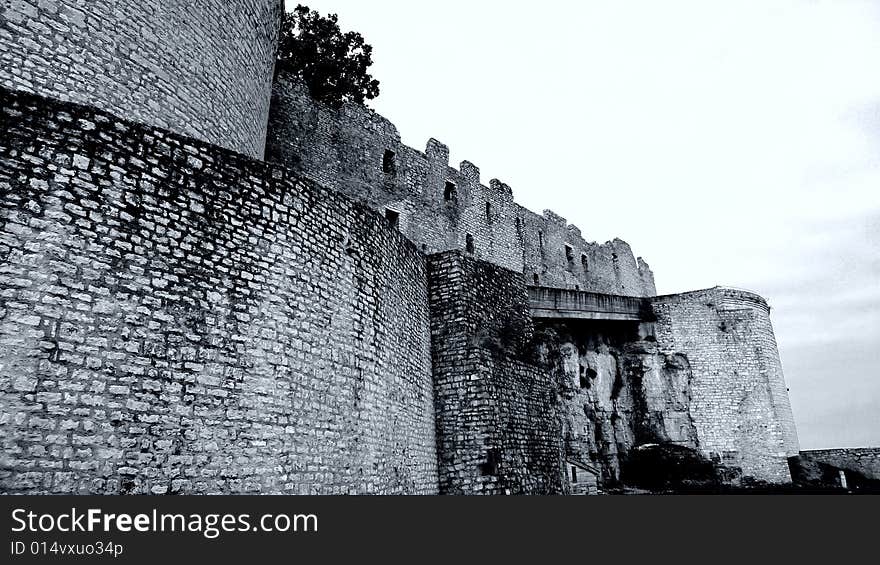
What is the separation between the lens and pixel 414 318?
10.6 meters

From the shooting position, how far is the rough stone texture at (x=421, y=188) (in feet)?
55.6

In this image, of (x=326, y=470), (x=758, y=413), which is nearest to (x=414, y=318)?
(x=326, y=470)

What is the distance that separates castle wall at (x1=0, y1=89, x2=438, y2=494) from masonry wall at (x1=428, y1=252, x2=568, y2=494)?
249 cm

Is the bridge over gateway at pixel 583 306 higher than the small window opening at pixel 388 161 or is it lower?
lower

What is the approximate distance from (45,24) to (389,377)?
22.8 feet

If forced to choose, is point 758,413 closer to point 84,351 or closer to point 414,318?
point 414,318

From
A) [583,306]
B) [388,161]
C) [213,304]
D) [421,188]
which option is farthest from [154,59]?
[583,306]

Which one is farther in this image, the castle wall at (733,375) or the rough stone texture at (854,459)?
the rough stone texture at (854,459)

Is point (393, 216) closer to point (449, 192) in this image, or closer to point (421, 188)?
point (421, 188)

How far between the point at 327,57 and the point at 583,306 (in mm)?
14094

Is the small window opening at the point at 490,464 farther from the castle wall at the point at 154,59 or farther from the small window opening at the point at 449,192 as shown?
the small window opening at the point at 449,192

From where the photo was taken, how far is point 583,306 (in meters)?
18.5

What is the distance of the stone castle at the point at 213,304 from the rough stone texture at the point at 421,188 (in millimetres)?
403

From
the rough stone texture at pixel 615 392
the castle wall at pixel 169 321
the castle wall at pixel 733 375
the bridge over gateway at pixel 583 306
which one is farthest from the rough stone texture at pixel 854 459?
the castle wall at pixel 169 321
